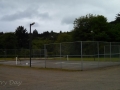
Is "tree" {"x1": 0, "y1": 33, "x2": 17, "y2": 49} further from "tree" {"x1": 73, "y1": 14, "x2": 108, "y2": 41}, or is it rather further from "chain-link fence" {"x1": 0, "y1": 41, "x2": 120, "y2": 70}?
"chain-link fence" {"x1": 0, "y1": 41, "x2": 120, "y2": 70}

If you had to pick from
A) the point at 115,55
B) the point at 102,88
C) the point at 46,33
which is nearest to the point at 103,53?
the point at 115,55

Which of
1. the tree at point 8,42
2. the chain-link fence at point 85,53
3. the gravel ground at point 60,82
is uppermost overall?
the tree at point 8,42

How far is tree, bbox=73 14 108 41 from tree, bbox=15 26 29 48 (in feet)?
113

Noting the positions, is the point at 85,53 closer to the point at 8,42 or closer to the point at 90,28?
the point at 90,28

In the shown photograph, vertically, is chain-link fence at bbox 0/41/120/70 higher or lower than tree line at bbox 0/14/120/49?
lower

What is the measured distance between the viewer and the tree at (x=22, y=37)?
350 ft

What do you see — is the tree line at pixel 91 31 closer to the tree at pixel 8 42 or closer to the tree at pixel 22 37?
the tree at pixel 8 42

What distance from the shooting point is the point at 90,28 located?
76062 millimetres

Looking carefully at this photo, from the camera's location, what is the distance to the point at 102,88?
11.7 meters

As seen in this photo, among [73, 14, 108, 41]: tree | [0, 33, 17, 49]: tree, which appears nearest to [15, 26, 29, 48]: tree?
[0, 33, 17, 49]: tree

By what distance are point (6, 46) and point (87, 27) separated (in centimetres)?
2806

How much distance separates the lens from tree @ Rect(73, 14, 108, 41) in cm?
7151

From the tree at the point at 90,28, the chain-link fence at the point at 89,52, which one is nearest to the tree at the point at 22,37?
the tree at the point at 90,28

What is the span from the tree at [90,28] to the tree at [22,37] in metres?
34.4
